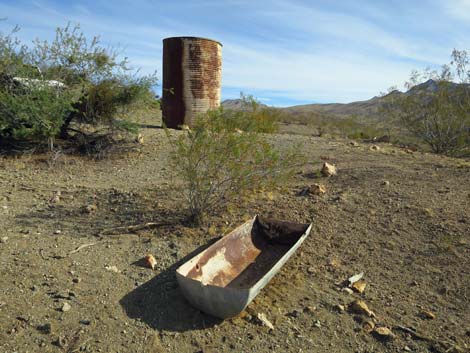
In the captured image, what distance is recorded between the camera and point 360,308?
3.84 m

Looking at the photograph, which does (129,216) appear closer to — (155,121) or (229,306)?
(229,306)

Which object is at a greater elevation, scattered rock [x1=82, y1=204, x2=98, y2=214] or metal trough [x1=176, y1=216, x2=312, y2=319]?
scattered rock [x1=82, y1=204, x2=98, y2=214]

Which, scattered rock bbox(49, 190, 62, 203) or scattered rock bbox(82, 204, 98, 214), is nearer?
scattered rock bbox(82, 204, 98, 214)

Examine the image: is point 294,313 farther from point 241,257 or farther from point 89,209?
point 89,209

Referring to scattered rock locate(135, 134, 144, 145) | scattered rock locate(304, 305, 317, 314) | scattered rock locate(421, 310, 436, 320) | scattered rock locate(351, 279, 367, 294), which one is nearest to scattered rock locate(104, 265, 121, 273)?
scattered rock locate(304, 305, 317, 314)

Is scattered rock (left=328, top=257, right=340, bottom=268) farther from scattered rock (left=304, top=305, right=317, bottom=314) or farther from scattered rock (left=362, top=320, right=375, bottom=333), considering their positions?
scattered rock (left=362, top=320, right=375, bottom=333)

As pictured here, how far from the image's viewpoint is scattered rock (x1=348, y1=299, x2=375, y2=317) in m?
3.81

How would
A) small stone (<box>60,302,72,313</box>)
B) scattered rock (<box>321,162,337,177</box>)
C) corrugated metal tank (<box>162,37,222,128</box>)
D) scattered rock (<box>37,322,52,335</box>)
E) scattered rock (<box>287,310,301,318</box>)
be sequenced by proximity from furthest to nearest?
1. corrugated metal tank (<box>162,37,222,128</box>)
2. scattered rock (<box>321,162,337,177</box>)
3. scattered rock (<box>287,310,301,318</box>)
4. small stone (<box>60,302,72,313</box>)
5. scattered rock (<box>37,322,52,335</box>)

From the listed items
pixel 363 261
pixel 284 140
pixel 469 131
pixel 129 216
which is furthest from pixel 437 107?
pixel 129 216

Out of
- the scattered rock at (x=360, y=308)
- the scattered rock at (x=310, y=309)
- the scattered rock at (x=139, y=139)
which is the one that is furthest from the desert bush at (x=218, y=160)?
the scattered rock at (x=139, y=139)

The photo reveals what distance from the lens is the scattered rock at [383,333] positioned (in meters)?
3.55

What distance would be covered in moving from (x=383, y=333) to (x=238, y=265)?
1.62 m

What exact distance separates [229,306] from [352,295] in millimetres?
1349

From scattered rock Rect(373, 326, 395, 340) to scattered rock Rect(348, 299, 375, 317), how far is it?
202 mm
